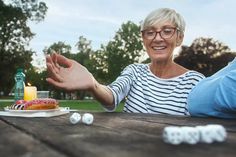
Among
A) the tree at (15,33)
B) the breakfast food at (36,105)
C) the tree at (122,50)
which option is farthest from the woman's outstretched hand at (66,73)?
the tree at (122,50)

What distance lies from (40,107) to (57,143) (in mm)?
1286

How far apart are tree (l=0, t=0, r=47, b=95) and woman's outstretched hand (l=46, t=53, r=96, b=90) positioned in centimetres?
2477

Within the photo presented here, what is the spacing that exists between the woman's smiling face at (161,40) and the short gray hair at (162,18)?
27 millimetres

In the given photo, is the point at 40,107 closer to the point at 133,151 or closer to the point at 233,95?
the point at 233,95

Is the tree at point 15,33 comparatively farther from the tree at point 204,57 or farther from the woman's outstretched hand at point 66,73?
the woman's outstretched hand at point 66,73

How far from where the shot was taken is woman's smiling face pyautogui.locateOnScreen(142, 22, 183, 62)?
2766mm

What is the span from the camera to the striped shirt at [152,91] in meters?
2.71

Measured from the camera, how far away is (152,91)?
9.27 ft

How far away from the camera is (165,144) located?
1.02 metres

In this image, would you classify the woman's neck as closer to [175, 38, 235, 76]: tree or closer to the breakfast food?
the breakfast food

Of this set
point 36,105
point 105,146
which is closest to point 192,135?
point 105,146

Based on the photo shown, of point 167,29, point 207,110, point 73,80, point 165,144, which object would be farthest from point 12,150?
point 167,29

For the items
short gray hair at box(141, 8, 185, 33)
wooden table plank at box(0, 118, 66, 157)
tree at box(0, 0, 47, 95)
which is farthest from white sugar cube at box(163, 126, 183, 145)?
tree at box(0, 0, 47, 95)

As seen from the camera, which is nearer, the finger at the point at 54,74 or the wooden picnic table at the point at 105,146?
the wooden picnic table at the point at 105,146
